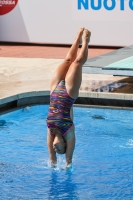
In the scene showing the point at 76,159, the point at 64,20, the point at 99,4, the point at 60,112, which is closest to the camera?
the point at 60,112

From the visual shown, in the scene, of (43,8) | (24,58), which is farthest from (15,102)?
(43,8)

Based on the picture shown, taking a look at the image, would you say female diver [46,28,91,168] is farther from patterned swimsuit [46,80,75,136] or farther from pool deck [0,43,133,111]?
pool deck [0,43,133,111]

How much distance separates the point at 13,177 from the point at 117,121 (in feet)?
9.06

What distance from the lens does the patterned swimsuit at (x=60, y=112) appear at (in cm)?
578

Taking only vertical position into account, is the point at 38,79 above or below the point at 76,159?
below

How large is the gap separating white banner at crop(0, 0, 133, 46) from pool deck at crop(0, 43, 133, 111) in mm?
610

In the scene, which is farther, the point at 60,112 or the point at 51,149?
the point at 51,149

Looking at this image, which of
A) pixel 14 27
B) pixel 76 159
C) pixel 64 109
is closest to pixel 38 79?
pixel 76 159

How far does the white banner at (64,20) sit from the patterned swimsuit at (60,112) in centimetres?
837

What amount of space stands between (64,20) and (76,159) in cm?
823

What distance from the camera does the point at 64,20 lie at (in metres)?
14.6

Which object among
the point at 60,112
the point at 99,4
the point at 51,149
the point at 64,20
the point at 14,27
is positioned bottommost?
the point at 14,27

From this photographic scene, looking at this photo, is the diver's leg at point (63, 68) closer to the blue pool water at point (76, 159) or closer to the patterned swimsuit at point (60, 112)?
the patterned swimsuit at point (60, 112)

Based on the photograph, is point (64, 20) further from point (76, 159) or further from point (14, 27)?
point (76, 159)
